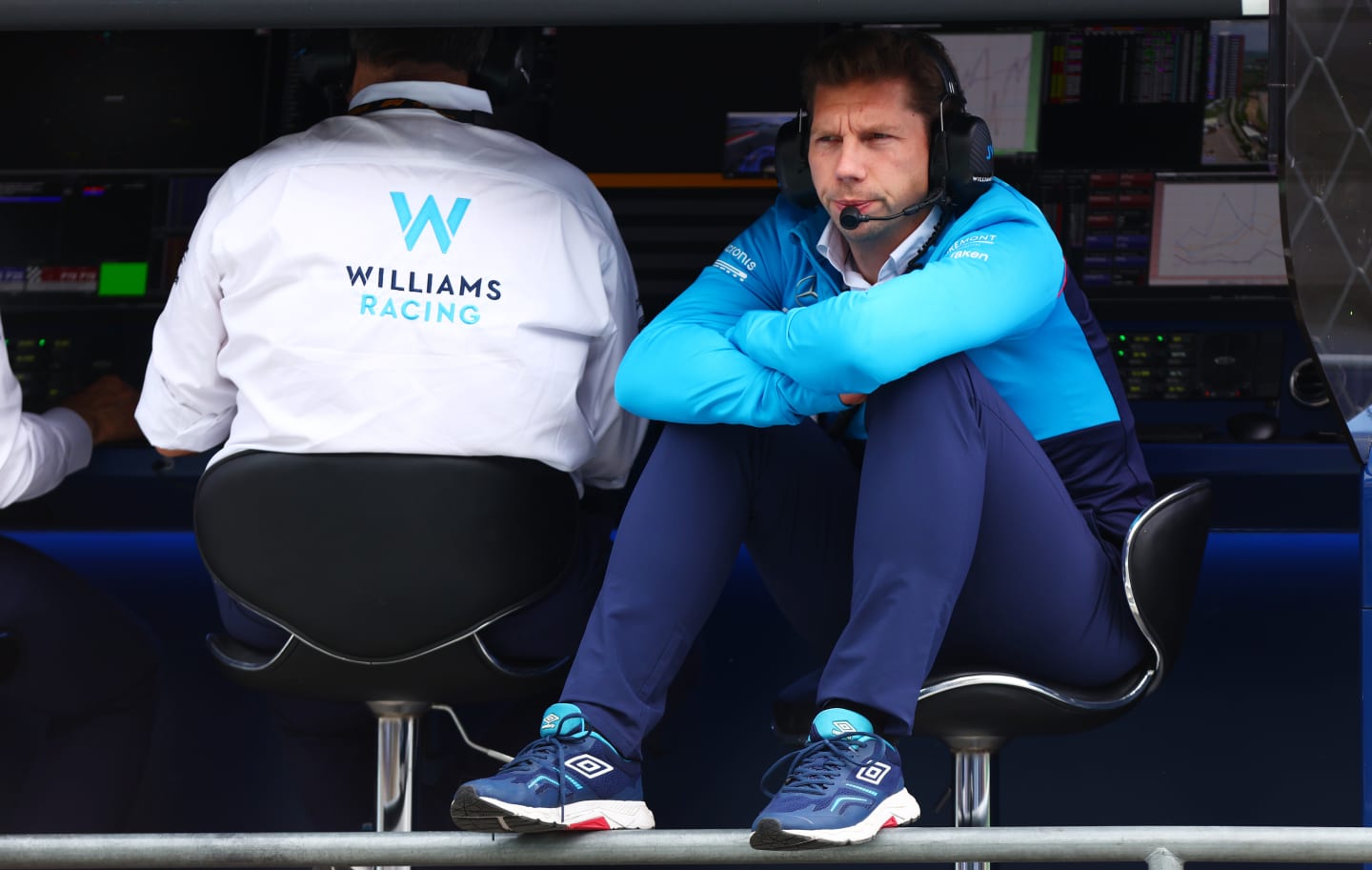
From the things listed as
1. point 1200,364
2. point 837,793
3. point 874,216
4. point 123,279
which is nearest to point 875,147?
point 874,216

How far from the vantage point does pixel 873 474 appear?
1656 mm

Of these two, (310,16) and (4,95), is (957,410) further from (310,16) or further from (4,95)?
(4,95)

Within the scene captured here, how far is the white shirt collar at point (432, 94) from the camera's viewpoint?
1976 mm

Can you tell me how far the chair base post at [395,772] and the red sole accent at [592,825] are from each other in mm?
462

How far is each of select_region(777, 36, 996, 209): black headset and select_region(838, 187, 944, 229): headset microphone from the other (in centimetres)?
1

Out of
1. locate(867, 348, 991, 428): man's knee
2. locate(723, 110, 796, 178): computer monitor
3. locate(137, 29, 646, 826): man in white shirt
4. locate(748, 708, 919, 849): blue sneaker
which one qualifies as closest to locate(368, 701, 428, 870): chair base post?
locate(137, 29, 646, 826): man in white shirt

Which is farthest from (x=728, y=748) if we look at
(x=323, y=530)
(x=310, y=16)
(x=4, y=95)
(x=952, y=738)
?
(x=4, y=95)

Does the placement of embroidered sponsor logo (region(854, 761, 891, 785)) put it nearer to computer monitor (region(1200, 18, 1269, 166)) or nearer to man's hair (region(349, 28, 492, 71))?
man's hair (region(349, 28, 492, 71))

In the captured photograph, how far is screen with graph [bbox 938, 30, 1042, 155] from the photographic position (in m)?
2.80

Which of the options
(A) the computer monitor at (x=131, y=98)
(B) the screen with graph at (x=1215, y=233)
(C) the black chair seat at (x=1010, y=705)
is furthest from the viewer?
(A) the computer monitor at (x=131, y=98)

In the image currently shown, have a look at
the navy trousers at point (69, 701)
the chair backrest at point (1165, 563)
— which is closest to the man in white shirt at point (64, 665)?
the navy trousers at point (69, 701)

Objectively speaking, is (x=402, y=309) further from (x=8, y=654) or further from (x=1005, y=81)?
(x=1005, y=81)

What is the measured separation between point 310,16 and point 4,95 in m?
1.31

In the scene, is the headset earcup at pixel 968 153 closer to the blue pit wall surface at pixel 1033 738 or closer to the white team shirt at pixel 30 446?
the blue pit wall surface at pixel 1033 738
